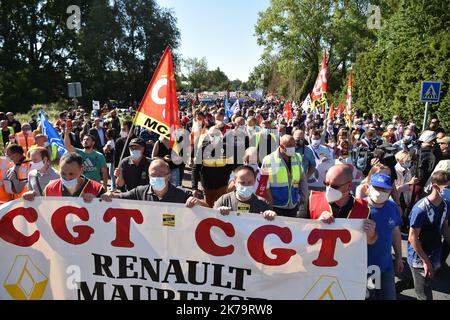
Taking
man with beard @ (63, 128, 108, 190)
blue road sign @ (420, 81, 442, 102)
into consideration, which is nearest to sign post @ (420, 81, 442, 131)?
blue road sign @ (420, 81, 442, 102)

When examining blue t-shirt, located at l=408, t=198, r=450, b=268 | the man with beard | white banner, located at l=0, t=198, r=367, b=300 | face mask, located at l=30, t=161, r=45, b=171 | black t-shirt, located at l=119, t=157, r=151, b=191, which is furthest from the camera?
the man with beard

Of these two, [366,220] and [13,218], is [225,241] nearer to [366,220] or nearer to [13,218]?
[366,220]

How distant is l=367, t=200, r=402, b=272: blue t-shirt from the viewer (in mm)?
3537

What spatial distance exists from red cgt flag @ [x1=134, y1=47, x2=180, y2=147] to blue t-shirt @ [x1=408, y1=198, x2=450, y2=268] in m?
3.16

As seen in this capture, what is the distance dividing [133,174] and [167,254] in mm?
2144

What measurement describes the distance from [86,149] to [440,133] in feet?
24.4

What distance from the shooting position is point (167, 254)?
140 inches

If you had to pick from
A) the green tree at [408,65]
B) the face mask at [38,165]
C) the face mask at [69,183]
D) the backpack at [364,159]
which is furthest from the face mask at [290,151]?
the green tree at [408,65]

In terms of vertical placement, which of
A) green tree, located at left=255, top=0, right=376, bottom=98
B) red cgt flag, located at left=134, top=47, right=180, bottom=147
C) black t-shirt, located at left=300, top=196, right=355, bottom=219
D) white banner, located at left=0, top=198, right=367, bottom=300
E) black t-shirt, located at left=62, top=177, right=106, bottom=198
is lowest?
white banner, located at left=0, top=198, right=367, bottom=300

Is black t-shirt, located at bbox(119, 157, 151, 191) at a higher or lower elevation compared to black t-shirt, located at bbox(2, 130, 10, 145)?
lower

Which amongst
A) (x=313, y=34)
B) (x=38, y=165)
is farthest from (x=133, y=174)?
(x=313, y=34)

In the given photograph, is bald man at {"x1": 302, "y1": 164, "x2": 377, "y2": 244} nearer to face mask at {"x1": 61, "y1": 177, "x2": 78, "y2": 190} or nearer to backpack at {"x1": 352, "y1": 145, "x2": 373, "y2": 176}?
face mask at {"x1": 61, "y1": 177, "x2": 78, "y2": 190}

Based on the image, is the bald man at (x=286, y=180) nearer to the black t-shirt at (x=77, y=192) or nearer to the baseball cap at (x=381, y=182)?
the baseball cap at (x=381, y=182)

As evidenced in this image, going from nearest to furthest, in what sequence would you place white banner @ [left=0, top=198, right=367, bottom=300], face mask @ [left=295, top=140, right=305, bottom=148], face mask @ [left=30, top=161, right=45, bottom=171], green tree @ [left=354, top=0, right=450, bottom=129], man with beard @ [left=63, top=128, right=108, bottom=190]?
white banner @ [left=0, top=198, right=367, bottom=300], face mask @ [left=30, top=161, right=45, bottom=171], man with beard @ [left=63, top=128, right=108, bottom=190], face mask @ [left=295, top=140, right=305, bottom=148], green tree @ [left=354, top=0, right=450, bottom=129]
